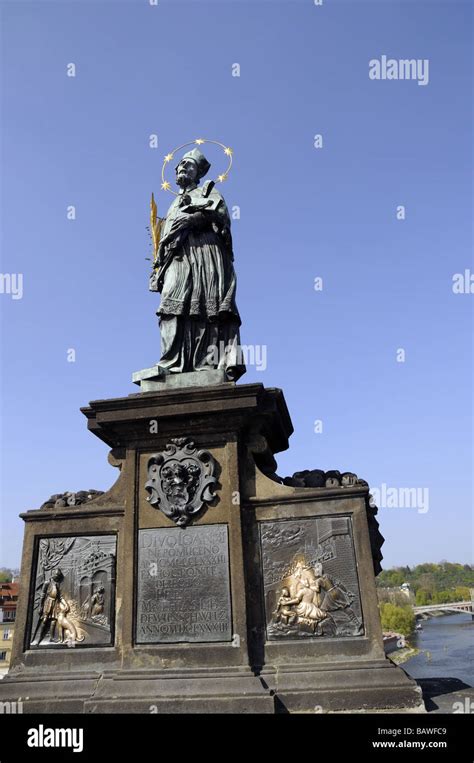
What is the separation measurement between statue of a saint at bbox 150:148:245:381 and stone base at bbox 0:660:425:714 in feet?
13.9

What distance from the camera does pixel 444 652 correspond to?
2682 inches

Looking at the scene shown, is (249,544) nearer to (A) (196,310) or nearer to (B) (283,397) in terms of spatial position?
(B) (283,397)

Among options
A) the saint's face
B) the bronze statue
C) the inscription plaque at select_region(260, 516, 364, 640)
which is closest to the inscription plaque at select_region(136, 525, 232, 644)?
the inscription plaque at select_region(260, 516, 364, 640)

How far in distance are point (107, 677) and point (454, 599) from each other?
134876 mm

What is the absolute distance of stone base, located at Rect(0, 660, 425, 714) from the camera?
6.76 m

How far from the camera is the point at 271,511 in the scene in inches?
322

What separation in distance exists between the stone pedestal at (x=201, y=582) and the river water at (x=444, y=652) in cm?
2823

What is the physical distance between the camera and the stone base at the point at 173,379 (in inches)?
356

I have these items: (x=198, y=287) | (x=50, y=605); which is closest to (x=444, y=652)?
(x=50, y=605)

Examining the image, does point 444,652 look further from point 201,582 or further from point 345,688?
point 201,582

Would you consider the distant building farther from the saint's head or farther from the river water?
the saint's head
